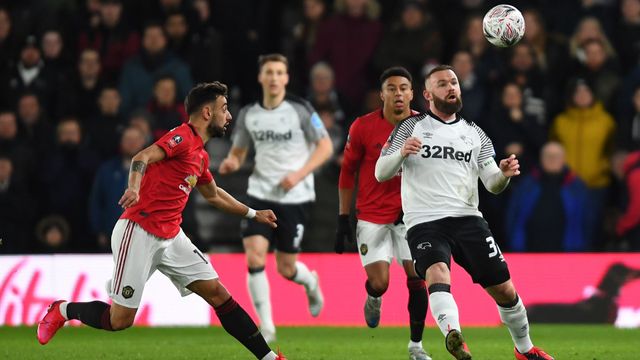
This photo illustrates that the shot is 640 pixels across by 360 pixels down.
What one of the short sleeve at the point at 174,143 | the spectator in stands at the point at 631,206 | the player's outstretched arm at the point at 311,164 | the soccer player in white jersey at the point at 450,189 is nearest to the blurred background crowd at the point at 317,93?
the spectator in stands at the point at 631,206

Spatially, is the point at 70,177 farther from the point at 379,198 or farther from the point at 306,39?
the point at 379,198

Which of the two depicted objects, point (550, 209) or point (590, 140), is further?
point (590, 140)

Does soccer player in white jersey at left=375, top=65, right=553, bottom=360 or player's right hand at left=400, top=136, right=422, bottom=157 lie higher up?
player's right hand at left=400, top=136, right=422, bottom=157

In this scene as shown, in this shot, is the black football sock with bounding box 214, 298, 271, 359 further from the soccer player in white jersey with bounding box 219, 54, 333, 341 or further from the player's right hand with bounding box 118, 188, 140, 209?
the soccer player in white jersey with bounding box 219, 54, 333, 341

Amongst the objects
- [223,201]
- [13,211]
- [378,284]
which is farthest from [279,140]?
[13,211]

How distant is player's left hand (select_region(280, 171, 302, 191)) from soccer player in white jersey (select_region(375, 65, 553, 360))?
9.75ft

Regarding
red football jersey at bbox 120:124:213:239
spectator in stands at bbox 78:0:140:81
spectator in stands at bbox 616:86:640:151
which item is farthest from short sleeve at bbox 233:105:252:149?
spectator in stands at bbox 616:86:640:151

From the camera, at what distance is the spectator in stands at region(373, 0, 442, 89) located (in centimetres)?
1686

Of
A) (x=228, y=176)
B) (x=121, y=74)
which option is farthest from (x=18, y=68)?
(x=228, y=176)

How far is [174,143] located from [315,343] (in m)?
3.96

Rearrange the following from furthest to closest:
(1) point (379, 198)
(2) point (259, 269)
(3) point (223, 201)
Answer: (2) point (259, 269)
(1) point (379, 198)
(3) point (223, 201)

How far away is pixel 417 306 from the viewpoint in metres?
10.8

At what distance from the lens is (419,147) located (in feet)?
30.1

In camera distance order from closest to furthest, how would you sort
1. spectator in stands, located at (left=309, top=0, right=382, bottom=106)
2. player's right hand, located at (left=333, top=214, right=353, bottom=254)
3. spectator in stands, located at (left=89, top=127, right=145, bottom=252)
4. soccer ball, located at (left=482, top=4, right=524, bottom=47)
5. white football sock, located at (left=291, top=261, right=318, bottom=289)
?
soccer ball, located at (left=482, top=4, right=524, bottom=47)
player's right hand, located at (left=333, top=214, right=353, bottom=254)
white football sock, located at (left=291, top=261, right=318, bottom=289)
spectator in stands, located at (left=89, top=127, right=145, bottom=252)
spectator in stands, located at (left=309, top=0, right=382, bottom=106)
